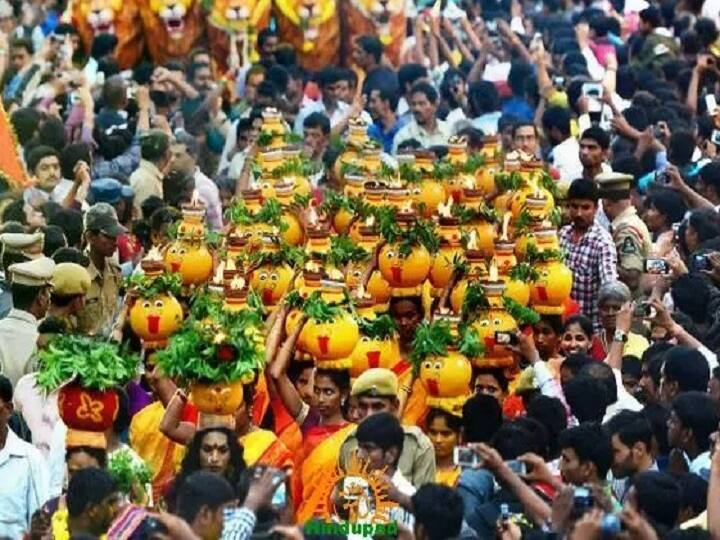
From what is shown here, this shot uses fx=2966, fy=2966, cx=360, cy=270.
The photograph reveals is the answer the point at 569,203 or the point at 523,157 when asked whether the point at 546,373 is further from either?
the point at 523,157

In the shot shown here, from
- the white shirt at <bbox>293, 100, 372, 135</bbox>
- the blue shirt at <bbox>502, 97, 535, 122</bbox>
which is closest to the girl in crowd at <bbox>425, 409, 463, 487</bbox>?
the white shirt at <bbox>293, 100, 372, 135</bbox>

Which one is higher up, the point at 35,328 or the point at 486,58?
the point at 35,328

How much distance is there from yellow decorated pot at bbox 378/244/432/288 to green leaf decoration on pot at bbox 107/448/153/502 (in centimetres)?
362

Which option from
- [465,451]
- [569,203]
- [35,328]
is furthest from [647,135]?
[465,451]

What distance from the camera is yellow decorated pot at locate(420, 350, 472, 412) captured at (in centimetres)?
1406

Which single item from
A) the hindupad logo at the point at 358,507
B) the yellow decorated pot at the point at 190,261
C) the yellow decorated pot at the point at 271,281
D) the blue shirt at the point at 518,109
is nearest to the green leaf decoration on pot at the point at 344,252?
the yellow decorated pot at the point at 271,281

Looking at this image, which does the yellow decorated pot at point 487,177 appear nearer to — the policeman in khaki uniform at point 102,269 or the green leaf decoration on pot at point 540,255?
the green leaf decoration on pot at point 540,255

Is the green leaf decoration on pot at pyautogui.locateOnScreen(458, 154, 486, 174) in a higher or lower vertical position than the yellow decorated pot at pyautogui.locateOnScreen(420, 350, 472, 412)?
lower

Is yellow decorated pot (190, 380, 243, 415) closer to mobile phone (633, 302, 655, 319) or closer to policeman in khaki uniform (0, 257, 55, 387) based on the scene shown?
policeman in khaki uniform (0, 257, 55, 387)

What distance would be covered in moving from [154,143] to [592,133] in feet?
10.9

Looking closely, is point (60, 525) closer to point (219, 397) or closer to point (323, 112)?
point (219, 397)

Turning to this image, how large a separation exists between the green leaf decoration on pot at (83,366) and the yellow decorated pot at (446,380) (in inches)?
73.6

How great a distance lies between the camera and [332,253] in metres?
15.5

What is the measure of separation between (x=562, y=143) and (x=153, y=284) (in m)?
6.90
